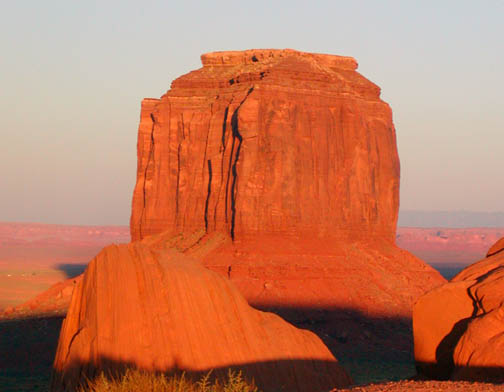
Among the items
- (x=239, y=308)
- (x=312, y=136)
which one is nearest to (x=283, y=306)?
(x=312, y=136)

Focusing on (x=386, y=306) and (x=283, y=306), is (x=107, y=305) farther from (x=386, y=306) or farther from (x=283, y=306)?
(x=386, y=306)

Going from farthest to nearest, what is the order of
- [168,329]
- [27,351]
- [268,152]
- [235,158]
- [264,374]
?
[235,158] → [268,152] → [27,351] → [264,374] → [168,329]

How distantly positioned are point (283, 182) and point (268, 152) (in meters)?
2.11

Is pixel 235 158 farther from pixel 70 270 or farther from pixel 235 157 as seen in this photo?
pixel 70 270

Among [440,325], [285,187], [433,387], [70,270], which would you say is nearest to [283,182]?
[285,187]

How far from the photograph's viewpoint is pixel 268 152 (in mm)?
61469

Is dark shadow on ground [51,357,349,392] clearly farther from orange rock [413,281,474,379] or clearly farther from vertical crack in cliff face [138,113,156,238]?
vertical crack in cliff face [138,113,156,238]

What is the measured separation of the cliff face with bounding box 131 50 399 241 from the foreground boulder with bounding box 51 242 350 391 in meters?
38.1

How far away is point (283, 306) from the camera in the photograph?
55562 mm

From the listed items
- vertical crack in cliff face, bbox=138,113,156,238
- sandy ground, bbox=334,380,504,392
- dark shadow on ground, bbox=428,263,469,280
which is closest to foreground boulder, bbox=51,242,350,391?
sandy ground, bbox=334,380,504,392

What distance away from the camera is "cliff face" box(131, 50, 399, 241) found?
201 feet

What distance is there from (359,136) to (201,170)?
1096cm

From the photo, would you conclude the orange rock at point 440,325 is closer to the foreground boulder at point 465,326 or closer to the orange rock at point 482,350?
the foreground boulder at point 465,326

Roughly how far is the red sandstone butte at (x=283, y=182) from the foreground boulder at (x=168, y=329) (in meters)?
33.2
